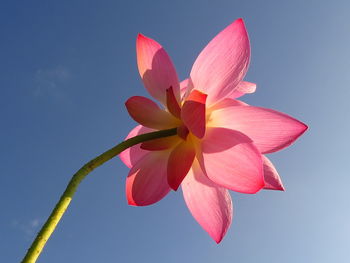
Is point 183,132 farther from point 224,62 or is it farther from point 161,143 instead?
point 224,62

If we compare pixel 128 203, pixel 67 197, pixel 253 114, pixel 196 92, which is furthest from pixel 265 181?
pixel 67 197

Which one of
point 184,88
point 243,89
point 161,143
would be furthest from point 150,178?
point 243,89

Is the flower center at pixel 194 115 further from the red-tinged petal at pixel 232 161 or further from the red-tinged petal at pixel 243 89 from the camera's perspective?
the red-tinged petal at pixel 243 89

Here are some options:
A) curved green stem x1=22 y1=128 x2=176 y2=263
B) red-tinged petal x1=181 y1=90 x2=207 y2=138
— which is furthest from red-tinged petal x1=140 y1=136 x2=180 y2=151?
curved green stem x1=22 y1=128 x2=176 y2=263

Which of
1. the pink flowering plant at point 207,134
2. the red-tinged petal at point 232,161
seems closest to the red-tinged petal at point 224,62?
the pink flowering plant at point 207,134

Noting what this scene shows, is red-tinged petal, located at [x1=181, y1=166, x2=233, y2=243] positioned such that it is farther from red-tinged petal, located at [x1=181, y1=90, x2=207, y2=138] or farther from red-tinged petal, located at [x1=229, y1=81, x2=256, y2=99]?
red-tinged petal, located at [x1=229, y1=81, x2=256, y2=99]
